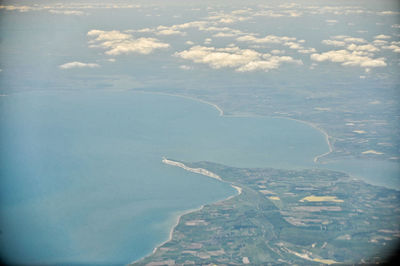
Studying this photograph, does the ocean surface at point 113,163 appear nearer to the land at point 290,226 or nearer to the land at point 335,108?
the land at point 290,226

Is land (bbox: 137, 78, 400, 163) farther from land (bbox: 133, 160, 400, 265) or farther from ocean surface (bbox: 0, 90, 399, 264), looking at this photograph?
land (bbox: 133, 160, 400, 265)

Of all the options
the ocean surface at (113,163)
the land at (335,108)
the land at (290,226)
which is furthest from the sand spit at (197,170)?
the land at (335,108)

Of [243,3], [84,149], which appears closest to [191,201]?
[84,149]

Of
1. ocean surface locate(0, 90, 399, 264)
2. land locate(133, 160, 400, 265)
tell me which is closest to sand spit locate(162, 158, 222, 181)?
ocean surface locate(0, 90, 399, 264)

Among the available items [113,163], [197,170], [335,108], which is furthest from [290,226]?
[335,108]

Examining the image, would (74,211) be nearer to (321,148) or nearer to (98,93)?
(321,148)

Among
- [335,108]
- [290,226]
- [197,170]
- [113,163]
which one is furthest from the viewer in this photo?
[335,108]

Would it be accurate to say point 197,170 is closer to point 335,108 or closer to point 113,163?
point 113,163
